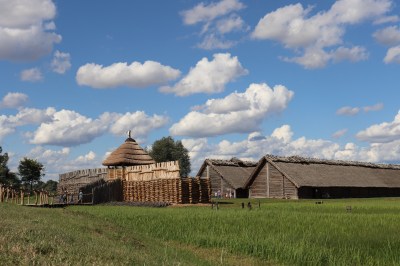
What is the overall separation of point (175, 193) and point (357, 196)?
111ft

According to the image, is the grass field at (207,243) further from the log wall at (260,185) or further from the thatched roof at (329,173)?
the log wall at (260,185)

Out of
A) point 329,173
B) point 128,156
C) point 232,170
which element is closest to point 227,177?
point 232,170

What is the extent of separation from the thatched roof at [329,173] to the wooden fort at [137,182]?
16.3 m

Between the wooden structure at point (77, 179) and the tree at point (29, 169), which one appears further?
the tree at point (29, 169)

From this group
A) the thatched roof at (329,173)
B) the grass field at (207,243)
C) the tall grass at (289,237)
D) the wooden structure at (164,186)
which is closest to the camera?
the grass field at (207,243)

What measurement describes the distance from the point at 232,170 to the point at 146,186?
26.4 metres

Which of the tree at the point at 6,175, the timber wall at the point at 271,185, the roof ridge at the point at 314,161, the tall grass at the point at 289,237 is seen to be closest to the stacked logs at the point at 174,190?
the tall grass at the point at 289,237

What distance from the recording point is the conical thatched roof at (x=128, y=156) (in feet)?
156

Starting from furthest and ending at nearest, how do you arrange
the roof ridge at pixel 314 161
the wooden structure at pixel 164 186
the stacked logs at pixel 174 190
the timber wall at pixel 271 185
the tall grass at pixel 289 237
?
the roof ridge at pixel 314 161 → the timber wall at pixel 271 185 → the wooden structure at pixel 164 186 → the stacked logs at pixel 174 190 → the tall grass at pixel 289 237

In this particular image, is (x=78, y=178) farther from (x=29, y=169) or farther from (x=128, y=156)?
(x=29, y=169)

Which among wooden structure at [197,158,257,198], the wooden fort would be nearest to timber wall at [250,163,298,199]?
wooden structure at [197,158,257,198]

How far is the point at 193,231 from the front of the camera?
50.7 feet

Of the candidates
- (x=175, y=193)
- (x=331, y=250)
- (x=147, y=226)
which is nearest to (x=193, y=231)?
(x=147, y=226)

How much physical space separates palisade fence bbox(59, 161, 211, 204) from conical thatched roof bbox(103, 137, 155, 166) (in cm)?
296
